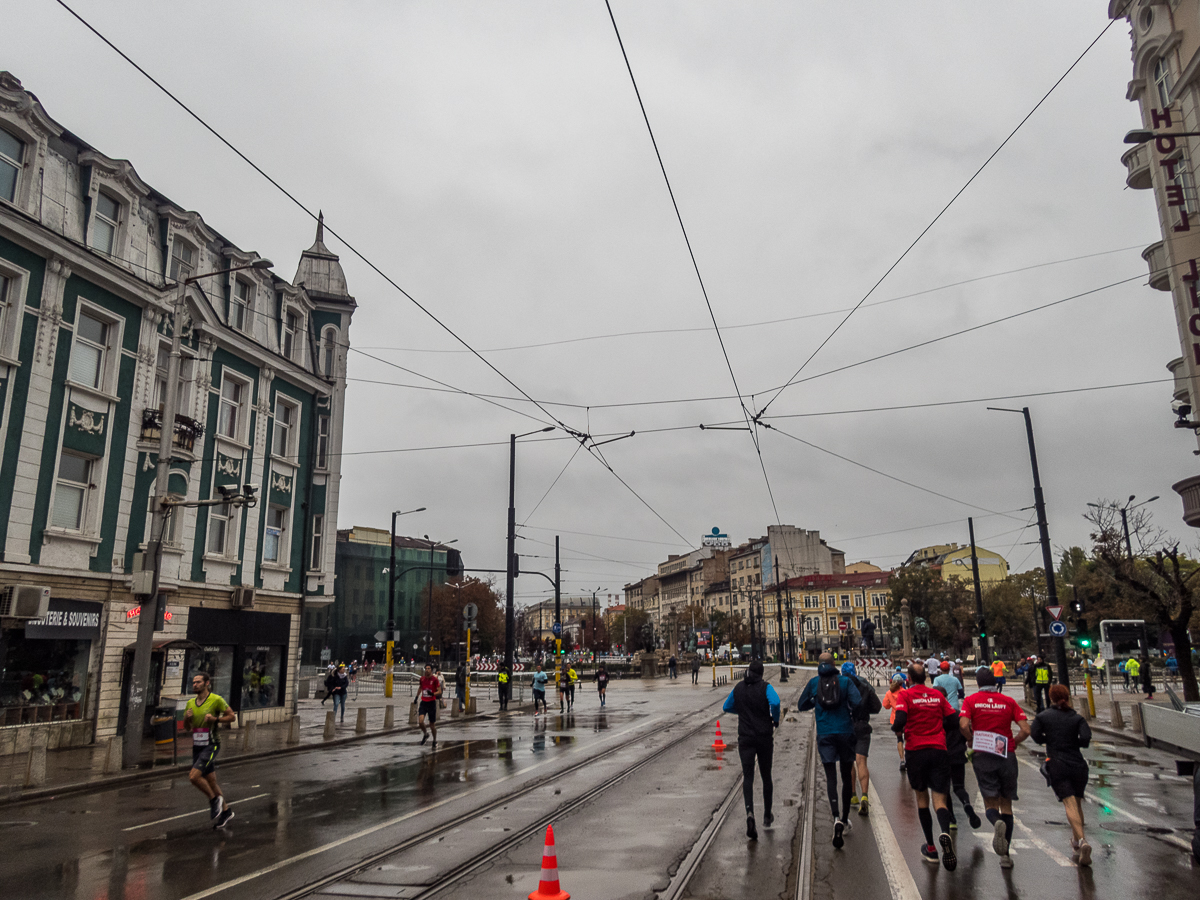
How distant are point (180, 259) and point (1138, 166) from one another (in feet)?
86.1

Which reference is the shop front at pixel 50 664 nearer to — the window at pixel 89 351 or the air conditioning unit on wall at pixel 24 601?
the air conditioning unit on wall at pixel 24 601

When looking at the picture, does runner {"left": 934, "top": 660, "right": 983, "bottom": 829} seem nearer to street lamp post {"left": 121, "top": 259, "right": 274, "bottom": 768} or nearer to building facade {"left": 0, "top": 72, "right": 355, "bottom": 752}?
street lamp post {"left": 121, "top": 259, "right": 274, "bottom": 768}

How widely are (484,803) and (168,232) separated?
60.4 feet

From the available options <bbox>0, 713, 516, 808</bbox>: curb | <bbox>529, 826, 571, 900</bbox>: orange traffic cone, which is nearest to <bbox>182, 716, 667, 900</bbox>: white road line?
<bbox>529, 826, 571, 900</bbox>: orange traffic cone

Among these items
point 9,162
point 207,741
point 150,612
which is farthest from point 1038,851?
point 9,162

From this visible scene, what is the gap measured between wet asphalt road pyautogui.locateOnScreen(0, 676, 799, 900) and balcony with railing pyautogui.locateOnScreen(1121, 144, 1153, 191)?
19.2m

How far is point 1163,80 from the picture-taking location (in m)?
21.7

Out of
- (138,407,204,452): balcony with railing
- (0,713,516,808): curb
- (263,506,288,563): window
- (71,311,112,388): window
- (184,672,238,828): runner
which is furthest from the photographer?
(263,506,288,563): window

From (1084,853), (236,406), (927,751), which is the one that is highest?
(236,406)

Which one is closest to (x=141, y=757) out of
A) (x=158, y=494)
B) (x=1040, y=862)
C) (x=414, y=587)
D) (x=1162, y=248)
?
(x=158, y=494)

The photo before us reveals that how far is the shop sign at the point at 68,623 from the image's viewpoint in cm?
1788

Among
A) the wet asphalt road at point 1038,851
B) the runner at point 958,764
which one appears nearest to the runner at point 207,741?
the wet asphalt road at point 1038,851

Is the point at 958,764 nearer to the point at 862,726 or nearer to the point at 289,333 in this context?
the point at 862,726

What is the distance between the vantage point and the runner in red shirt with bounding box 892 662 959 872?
7574mm
